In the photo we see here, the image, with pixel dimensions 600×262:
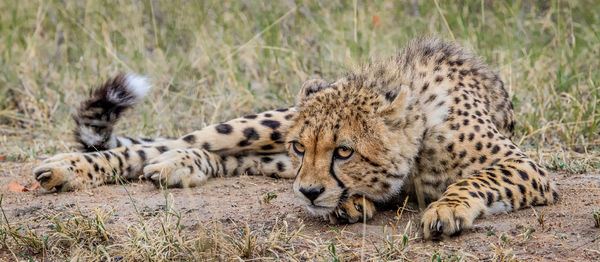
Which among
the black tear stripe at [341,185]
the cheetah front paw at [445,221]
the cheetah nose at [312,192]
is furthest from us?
the black tear stripe at [341,185]

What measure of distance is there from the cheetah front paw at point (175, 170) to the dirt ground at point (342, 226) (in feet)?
0.19

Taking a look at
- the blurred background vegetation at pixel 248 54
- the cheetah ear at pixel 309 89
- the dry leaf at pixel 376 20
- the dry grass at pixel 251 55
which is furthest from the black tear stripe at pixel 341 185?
the dry leaf at pixel 376 20

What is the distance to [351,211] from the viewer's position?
109 inches

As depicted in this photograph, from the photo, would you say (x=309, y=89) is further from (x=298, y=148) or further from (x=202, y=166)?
(x=202, y=166)

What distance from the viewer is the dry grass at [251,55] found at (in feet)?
15.2

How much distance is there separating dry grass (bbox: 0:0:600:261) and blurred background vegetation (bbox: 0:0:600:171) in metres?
0.01

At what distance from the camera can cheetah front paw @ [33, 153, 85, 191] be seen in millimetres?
3426

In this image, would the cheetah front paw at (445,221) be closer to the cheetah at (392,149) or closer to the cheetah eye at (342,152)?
the cheetah at (392,149)

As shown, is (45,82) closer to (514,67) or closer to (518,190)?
(514,67)

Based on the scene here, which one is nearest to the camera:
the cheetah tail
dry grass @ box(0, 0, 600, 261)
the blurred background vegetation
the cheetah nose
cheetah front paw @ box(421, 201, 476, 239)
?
cheetah front paw @ box(421, 201, 476, 239)

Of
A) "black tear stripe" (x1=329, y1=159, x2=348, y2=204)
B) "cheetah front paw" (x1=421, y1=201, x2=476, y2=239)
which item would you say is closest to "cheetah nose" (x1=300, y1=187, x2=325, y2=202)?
"black tear stripe" (x1=329, y1=159, x2=348, y2=204)

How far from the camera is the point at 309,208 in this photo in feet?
8.96

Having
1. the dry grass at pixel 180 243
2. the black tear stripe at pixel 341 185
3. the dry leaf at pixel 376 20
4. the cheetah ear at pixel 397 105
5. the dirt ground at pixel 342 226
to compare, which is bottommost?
the dirt ground at pixel 342 226

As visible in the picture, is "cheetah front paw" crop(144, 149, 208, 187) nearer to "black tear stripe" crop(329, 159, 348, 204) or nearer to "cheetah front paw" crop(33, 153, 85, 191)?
"cheetah front paw" crop(33, 153, 85, 191)
